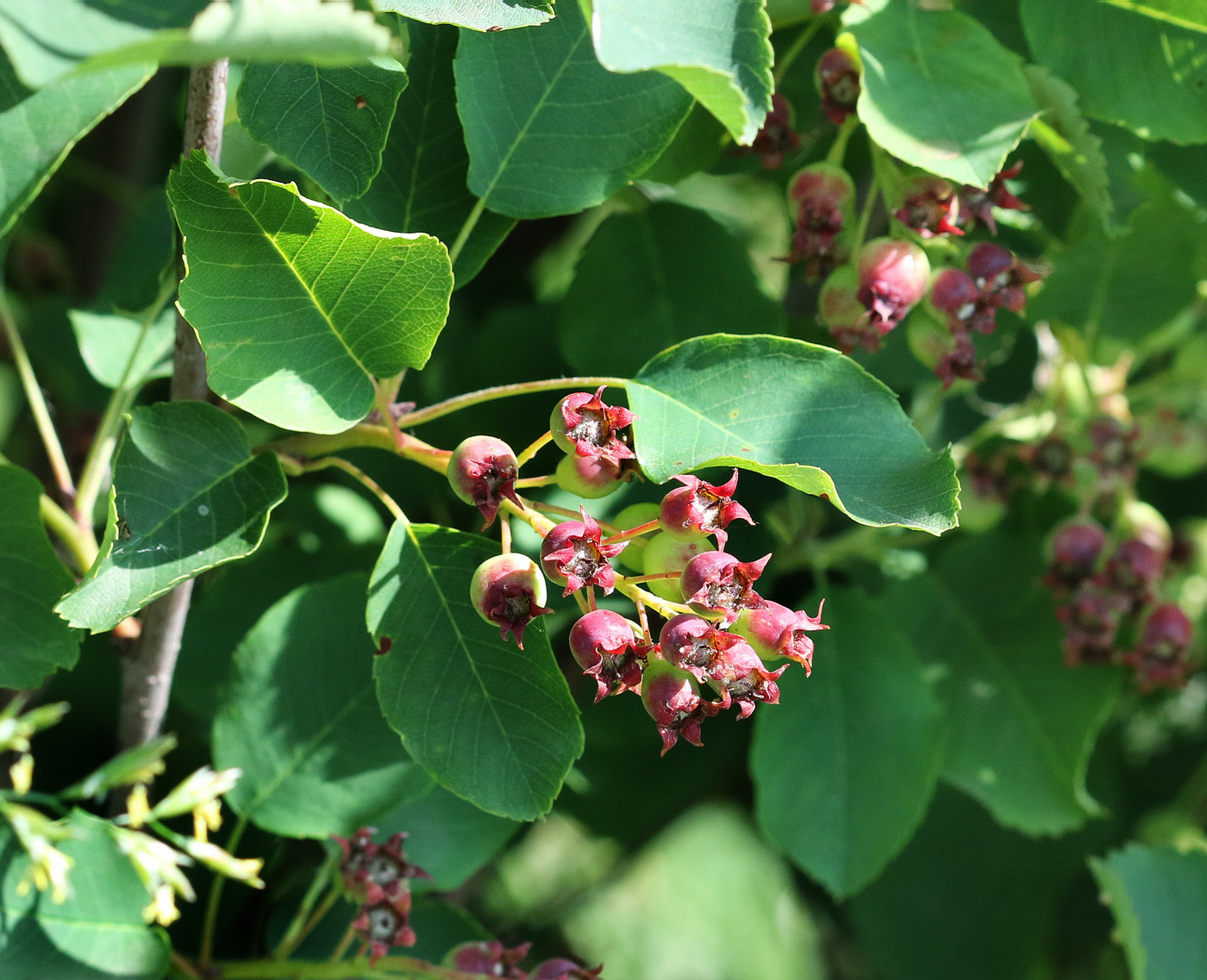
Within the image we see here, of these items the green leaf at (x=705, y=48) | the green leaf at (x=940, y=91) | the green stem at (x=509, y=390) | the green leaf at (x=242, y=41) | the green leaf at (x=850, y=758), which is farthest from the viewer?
the green leaf at (x=850, y=758)

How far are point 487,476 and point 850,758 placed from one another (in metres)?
0.73

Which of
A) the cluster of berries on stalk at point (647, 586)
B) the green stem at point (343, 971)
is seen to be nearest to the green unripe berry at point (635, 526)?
the cluster of berries on stalk at point (647, 586)

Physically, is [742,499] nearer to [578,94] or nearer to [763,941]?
[578,94]

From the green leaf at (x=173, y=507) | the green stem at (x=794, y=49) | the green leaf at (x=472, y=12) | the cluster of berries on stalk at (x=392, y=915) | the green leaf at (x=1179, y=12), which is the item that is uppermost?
the green leaf at (x=472, y=12)

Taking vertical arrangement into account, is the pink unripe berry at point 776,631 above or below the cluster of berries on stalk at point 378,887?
above

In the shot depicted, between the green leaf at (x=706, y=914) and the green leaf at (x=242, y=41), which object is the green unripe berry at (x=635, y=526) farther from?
the green leaf at (x=706, y=914)

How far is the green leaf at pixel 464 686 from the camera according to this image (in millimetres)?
799

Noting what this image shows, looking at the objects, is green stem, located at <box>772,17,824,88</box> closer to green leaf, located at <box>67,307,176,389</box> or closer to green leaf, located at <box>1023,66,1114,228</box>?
green leaf, located at <box>1023,66,1114,228</box>

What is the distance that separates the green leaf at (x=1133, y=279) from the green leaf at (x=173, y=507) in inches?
37.3

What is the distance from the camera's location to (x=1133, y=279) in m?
1.35

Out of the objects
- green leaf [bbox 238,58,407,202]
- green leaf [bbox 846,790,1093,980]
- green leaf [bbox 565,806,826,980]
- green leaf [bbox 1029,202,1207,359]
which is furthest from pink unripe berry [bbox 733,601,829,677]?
green leaf [bbox 565,806,826,980]

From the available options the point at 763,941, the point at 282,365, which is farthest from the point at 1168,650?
the point at 763,941

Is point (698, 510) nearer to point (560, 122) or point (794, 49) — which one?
point (560, 122)

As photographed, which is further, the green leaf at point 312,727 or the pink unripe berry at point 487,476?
the green leaf at point 312,727
